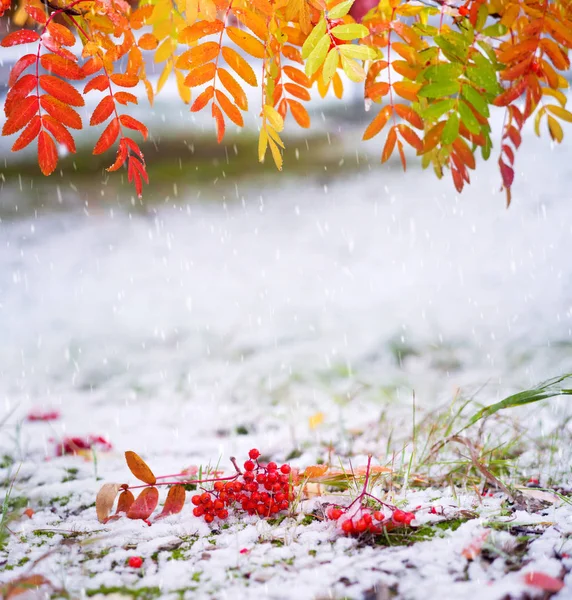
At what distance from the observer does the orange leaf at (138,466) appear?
1.38m

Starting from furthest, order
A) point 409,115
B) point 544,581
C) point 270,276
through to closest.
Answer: point 270,276, point 409,115, point 544,581

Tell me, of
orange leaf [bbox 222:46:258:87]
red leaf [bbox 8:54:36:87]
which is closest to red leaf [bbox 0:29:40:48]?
red leaf [bbox 8:54:36:87]

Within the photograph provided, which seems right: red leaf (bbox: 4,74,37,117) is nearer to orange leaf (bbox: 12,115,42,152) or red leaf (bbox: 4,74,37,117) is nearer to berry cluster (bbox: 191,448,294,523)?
orange leaf (bbox: 12,115,42,152)

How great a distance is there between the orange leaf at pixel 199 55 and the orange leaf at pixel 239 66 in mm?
30

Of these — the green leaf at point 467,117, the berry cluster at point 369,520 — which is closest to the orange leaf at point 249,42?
the green leaf at point 467,117

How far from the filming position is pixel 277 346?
3.64 metres

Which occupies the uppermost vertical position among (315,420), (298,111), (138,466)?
(298,111)

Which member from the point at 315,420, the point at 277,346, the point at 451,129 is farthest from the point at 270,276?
Answer: the point at 451,129

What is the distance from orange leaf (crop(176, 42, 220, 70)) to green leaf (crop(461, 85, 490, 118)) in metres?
0.67

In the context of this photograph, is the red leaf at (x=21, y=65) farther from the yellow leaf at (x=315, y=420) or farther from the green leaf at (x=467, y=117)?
the yellow leaf at (x=315, y=420)

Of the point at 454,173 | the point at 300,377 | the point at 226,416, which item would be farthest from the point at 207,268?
the point at 454,173

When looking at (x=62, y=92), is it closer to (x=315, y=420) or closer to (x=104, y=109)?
(x=104, y=109)

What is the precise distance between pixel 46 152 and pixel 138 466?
805mm

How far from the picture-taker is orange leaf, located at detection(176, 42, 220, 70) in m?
1.32
